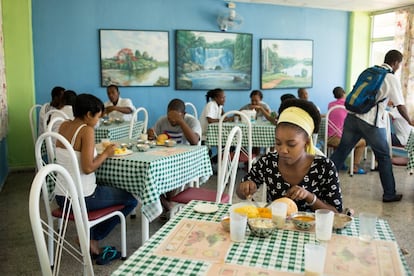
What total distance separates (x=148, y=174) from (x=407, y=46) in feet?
16.4

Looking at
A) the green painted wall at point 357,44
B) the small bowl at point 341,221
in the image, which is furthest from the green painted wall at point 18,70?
the green painted wall at point 357,44

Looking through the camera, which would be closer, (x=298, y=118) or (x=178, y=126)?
(x=298, y=118)

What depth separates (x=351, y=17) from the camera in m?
6.64

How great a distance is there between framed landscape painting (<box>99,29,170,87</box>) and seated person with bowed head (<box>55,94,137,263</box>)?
2.99m

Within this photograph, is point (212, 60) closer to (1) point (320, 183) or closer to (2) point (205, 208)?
(1) point (320, 183)

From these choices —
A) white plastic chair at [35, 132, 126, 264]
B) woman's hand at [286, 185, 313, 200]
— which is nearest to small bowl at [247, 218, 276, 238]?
woman's hand at [286, 185, 313, 200]

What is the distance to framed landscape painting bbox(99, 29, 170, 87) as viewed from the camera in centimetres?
540

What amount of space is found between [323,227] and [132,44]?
464cm

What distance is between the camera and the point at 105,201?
2.51 m

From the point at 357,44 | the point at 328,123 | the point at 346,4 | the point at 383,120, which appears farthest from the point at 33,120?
the point at 357,44

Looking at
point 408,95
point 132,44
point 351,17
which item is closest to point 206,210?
point 132,44

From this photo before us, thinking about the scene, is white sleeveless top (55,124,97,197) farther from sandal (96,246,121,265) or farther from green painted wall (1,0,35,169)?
green painted wall (1,0,35,169)

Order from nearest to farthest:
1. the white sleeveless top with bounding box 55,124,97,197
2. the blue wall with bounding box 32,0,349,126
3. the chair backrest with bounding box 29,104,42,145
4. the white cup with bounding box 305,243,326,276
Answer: the white cup with bounding box 305,243,326,276 → the white sleeveless top with bounding box 55,124,97,197 → the chair backrest with bounding box 29,104,42,145 → the blue wall with bounding box 32,0,349,126

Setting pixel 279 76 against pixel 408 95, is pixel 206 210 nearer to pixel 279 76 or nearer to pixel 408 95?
pixel 279 76
